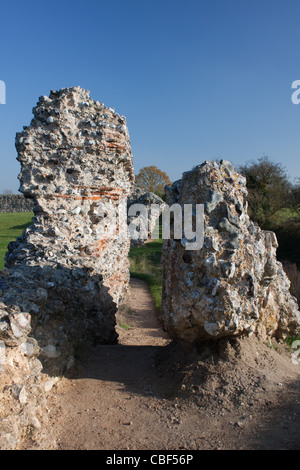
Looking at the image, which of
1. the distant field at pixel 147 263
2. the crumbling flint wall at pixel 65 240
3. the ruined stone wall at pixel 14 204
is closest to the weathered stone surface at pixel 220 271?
the crumbling flint wall at pixel 65 240

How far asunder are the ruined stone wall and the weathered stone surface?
37.7m

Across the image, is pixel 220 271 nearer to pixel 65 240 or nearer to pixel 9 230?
pixel 65 240

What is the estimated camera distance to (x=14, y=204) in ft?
130

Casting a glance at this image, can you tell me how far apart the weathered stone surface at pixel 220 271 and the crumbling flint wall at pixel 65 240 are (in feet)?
4.68

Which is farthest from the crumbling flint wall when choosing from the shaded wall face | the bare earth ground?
the bare earth ground

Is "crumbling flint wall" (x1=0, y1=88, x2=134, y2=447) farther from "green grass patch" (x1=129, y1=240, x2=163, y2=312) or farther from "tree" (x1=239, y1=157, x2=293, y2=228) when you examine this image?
"tree" (x1=239, y1=157, x2=293, y2=228)

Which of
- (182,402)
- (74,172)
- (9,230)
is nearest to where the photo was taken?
(182,402)

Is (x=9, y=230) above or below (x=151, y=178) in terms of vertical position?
below

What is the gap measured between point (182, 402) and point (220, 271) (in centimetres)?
138

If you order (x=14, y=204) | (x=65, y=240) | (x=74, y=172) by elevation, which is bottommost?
(x=65, y=240)

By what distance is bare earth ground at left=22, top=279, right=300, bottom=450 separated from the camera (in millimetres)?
3047

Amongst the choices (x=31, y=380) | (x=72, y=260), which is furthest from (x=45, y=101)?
(x=31, y=380)

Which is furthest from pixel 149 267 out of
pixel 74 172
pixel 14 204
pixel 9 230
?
pixel 14 204

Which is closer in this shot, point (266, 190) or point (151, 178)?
point (266, 190)
